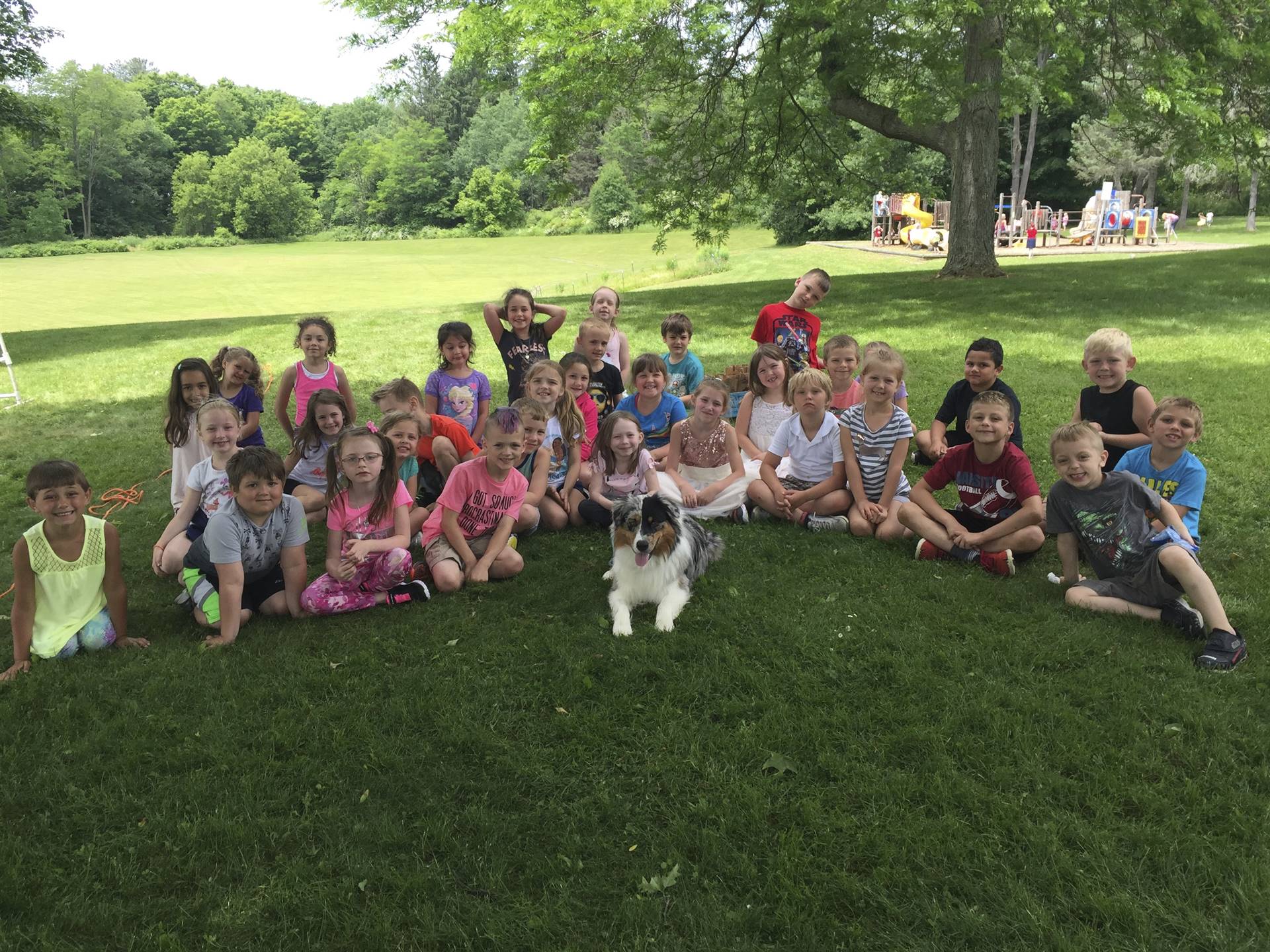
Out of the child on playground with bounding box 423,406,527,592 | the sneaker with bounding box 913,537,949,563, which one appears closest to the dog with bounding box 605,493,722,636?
the child on playground with bounding box 423,406,527,592

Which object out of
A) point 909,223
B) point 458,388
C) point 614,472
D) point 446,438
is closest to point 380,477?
point 446,438

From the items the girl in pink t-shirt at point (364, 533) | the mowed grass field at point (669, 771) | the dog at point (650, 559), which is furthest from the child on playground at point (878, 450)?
the girl in pink t-shirt at point (364, 533)

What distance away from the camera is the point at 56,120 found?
66.7 feet

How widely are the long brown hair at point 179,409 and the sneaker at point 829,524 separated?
4274mm

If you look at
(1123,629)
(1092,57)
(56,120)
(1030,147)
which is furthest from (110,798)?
(1030,147)

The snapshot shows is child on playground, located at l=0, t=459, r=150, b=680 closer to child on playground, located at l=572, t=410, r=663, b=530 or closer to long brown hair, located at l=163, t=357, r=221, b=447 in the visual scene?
long brown hair, located at l=163, t=357, r=221, b=447

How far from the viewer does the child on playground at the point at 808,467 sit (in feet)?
19.4

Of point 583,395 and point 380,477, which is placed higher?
point 583,395

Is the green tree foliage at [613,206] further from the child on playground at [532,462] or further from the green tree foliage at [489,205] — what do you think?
the child on playground at [532,462]

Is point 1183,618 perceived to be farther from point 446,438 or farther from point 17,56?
point 17,56

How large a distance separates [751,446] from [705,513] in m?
0.75

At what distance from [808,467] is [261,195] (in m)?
80.0

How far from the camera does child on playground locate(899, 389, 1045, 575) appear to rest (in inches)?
195

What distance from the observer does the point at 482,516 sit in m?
5.38
